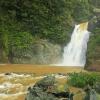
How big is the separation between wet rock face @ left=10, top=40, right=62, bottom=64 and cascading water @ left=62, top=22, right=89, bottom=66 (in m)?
1.38

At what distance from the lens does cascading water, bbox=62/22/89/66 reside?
94.1ft

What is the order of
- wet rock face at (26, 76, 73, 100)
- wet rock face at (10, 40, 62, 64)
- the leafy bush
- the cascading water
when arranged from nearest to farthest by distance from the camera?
wet rock face at (26, 76, 73, 100)
the leafy bush
wet rock face at (10, 40, 62, 64)
the cascading water

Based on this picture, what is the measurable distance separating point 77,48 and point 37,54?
389 cm

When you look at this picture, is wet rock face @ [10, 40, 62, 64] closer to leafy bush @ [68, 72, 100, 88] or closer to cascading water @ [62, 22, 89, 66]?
cascading water @ [62, 22, 89, 66]

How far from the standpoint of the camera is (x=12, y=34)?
29.6m

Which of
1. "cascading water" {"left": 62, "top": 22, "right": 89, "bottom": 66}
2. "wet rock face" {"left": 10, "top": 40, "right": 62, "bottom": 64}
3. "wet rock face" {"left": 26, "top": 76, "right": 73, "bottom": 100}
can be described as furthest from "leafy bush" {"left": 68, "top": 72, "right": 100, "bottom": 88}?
"wet rock face" {"left": 10, "top": 40, "right": 62, "bottom": 64}

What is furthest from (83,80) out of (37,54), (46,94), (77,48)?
(77,48)

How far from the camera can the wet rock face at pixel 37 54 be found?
2821 centimetres

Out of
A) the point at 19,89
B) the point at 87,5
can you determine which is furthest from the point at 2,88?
the point at 87,5

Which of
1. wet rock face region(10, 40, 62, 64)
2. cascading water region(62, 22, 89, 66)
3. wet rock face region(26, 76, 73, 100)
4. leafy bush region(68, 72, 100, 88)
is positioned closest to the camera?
wet rock face region(26, 76, 73, 100)

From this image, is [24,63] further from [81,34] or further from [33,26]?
[81,34]

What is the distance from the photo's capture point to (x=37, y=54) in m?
28.6

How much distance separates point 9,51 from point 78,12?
1159cm

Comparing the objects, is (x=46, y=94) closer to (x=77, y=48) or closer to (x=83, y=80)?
(x=83, y=80)
